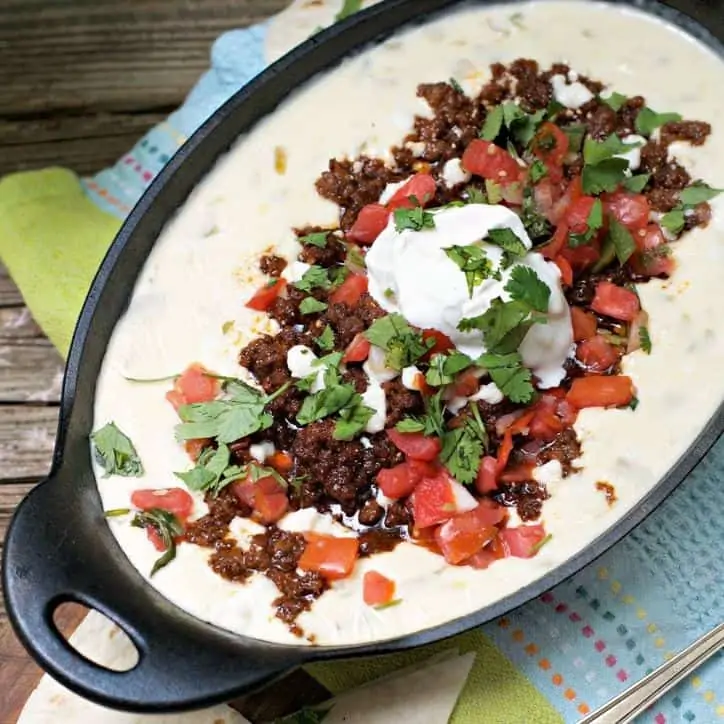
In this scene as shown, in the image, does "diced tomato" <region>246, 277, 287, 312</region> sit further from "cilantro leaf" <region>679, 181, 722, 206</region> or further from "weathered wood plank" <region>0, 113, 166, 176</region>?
Answer: "weathered wood plank" <region>0, 113, 166, 176</region>

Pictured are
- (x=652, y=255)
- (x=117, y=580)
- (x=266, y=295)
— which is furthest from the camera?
(x=266, y=295)

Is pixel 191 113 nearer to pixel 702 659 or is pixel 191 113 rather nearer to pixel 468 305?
pixel 468 305

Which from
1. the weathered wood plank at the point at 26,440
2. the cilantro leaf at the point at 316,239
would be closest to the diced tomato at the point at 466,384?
the cilantro leaf at the point at 316,239

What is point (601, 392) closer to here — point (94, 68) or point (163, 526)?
point (163, 526)

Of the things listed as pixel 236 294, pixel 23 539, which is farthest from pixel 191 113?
pixel 23 539

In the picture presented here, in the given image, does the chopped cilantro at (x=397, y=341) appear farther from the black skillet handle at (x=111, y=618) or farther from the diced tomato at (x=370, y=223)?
the black skillet handle at (x=111, y=618)

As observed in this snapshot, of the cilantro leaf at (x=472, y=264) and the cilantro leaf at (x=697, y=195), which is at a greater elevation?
the cilantro leaf at (x=697, y=195)

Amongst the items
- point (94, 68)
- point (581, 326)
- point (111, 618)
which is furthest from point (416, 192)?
point (94, 68)
